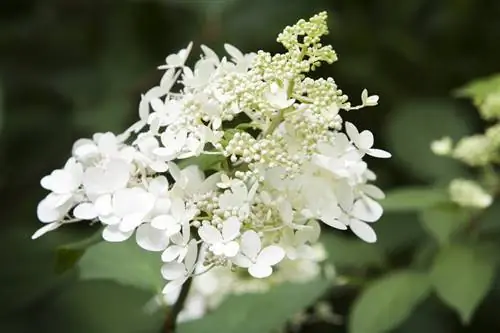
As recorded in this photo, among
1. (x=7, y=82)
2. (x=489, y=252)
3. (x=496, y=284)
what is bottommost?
(x=496, y=284)

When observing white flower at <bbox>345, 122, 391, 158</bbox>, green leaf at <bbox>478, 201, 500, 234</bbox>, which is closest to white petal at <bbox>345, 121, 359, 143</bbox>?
white flower at <bbox>345, 122, 391, 158</bbox>

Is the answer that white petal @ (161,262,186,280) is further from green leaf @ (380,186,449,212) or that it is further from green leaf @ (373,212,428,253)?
Answer: green leaf @ (373,212,428,253)

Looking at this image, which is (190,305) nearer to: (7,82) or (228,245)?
(228,245)

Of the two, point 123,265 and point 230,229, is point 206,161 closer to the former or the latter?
point 230,229

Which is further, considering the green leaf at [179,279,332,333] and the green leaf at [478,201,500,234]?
the green leaf at [478,201,500,234]

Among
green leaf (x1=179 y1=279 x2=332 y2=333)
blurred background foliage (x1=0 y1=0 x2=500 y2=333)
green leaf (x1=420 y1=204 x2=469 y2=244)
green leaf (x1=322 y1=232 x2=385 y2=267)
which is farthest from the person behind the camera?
blurred background foliage (x1=0 y1=0 x2=500 y2=333)

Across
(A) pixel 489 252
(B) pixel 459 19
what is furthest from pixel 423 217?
(B) pixel 459 19
